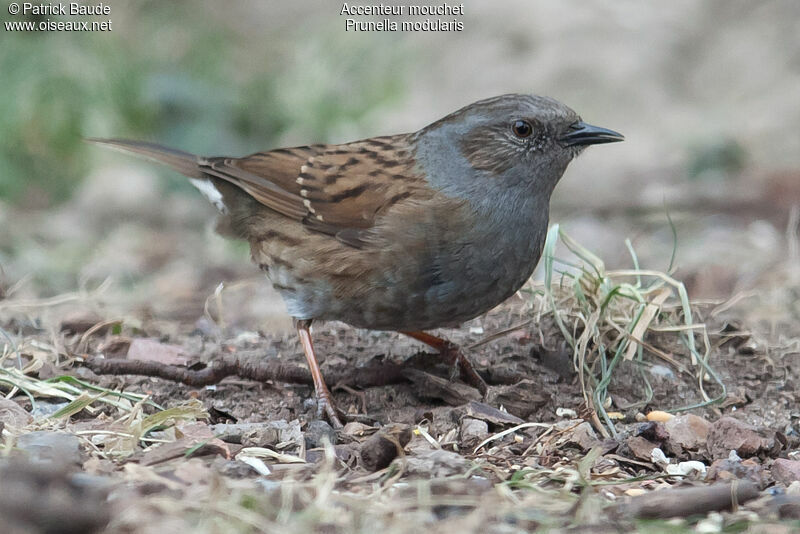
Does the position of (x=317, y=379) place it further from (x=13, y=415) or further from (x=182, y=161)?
(x=182, y=161)

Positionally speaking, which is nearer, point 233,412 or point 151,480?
point 151,480

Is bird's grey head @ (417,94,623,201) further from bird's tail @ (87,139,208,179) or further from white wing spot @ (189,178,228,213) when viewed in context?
bird's tail @ (87,139,208,179)

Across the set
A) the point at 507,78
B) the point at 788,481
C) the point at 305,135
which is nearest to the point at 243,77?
the point at 305,135

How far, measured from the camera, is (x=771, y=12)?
9789 mm

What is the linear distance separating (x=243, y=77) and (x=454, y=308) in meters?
6.44

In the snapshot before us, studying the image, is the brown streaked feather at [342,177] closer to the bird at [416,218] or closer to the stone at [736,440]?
the bird at [416,218]

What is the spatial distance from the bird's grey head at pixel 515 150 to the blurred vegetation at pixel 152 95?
438 cm

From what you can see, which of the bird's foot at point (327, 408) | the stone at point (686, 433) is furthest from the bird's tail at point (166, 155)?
the stone at point (686, 433)

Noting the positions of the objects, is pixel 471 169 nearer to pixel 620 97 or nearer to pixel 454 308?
pixel 454 308


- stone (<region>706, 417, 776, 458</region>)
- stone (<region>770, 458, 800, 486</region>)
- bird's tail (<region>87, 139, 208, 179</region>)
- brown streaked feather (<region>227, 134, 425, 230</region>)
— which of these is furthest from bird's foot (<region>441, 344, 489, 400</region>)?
bird's tail (<region>87, 139, 208, 179</region>)

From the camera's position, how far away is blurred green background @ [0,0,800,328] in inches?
311

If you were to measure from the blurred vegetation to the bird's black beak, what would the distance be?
15.1ft

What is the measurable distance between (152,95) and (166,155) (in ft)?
12.0

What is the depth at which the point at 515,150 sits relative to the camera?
4.55 meters
